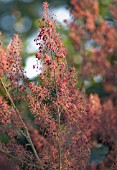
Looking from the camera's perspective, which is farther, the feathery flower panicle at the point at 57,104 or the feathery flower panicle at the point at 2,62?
the feathery flower panicle at the point at 2,62

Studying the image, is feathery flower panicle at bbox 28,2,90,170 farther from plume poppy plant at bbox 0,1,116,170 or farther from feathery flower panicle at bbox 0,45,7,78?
feathery flower panicle at bbox 0,45,7,78

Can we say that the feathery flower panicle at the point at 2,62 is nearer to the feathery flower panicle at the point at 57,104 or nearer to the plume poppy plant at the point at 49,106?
the plume poppy plant at the point at 49,106

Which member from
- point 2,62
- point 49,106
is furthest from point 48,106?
point 2,62

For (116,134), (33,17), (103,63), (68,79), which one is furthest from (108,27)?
(33,17)

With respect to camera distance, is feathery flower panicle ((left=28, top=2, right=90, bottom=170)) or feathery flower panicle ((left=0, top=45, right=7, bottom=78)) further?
feathery flower panicle ((left=0, top=45, right=7, bottom=78))

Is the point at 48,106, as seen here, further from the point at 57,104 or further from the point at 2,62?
the point at 2,62

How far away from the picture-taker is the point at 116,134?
5996mm

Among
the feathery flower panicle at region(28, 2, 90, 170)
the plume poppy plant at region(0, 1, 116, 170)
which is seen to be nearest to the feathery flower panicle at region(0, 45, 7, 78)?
the plume poppy plant at region(0, 1, 116, 170)

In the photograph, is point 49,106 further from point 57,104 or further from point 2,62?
point 2,62

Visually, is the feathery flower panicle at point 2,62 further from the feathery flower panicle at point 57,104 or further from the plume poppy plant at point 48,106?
the feathery flower panicle at point 57,104

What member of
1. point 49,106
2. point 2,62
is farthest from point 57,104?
point 2,62

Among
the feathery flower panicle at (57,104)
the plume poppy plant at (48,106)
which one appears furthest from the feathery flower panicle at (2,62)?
the feathery flower panicle at (57,104)

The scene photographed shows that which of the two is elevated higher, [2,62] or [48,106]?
[2,62]

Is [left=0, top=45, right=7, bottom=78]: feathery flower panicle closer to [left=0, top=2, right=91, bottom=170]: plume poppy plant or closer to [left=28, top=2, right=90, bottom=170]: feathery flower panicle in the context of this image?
[left=0, top=2, right=91, bottom=170]: plume poppy plant
